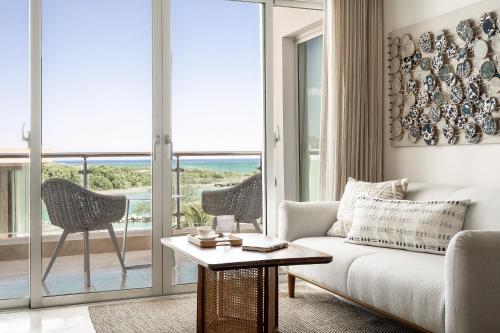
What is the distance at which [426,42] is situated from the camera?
157 inches

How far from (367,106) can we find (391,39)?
0.53m

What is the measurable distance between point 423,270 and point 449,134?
1.38 metres

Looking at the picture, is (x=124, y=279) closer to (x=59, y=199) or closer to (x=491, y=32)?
(x=59, y=199)

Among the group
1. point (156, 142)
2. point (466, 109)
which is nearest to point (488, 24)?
point (466, 109)

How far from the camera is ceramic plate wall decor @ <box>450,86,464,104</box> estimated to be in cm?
368

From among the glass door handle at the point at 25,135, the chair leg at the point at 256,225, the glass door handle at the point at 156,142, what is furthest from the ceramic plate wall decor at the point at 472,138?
the glass door handle at the point at 25,135

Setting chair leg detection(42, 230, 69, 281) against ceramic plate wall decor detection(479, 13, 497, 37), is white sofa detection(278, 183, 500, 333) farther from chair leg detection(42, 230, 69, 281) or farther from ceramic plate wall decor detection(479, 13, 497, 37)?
chair leg detection(42, 230, 69, 281)

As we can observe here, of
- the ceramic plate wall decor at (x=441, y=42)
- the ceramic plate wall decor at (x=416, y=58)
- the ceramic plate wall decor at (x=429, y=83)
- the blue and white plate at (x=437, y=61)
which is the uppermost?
the ceramic plate wall decor at (x=441, y=42)

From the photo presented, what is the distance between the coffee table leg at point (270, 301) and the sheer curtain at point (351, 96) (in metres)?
1.49

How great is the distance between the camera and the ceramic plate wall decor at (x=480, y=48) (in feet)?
11.4

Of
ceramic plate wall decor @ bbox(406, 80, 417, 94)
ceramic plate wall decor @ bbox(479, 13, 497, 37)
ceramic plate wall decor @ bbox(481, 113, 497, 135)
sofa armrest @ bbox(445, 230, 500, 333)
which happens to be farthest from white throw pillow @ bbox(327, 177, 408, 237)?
sofa armrest @ bbox(445, 230, 500, 333)

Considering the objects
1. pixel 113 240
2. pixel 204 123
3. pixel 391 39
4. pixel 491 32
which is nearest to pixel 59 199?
pixel 113 240

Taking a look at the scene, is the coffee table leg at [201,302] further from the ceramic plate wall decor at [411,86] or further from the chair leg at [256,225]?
the ceramic plate wall decor at [411,86]

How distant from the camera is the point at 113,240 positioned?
4094 millimetres
